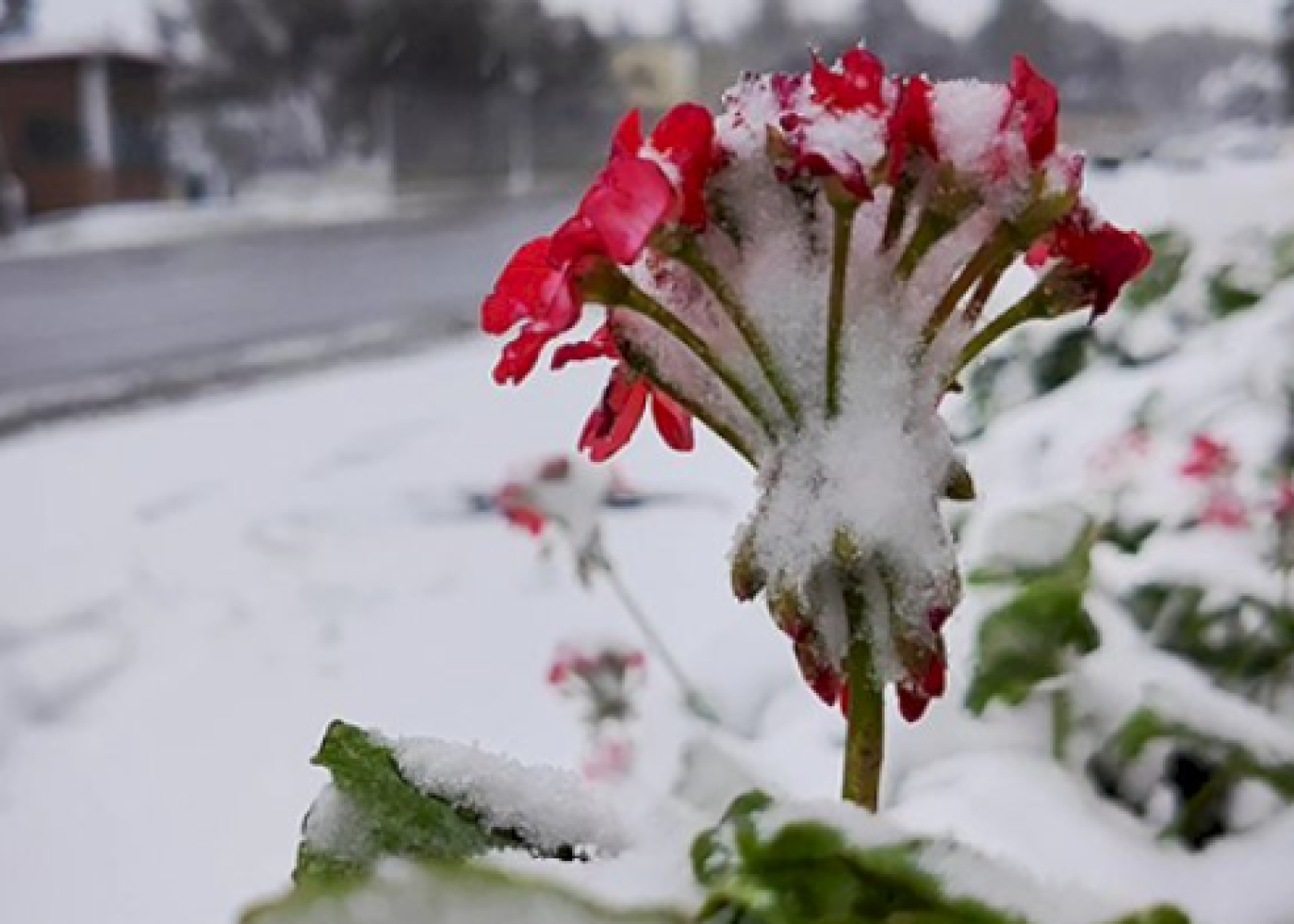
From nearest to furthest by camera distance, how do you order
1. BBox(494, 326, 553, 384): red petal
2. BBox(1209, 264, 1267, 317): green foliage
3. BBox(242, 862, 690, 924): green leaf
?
BBox(242, 862, 690, 924): green leaf
BBox(494, 326, 553, 384): red petal
BBox(1209, 264, 1267, 317): green foliage

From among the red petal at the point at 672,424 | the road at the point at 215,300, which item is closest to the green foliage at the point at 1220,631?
the red petal at the point at 672,424

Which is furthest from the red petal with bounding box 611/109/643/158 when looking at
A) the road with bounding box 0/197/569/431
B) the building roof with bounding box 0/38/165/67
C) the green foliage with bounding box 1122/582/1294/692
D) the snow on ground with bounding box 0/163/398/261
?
the building roof with bounding box 0/38/165/67

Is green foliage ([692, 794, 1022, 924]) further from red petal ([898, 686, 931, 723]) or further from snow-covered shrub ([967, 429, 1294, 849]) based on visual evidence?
snow-covered shrub ([967, 429, 1294, 849])

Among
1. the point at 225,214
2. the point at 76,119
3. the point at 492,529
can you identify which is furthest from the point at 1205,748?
the point at 225,214

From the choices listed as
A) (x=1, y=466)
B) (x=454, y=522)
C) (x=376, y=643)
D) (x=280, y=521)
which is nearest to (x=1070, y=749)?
(x=376, y=643)

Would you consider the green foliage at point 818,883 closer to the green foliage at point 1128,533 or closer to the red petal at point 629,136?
the red petal at point 629,136

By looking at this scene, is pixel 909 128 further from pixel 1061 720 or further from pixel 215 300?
pixel 215 300

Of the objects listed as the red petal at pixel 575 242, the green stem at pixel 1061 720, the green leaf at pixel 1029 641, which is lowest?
the green stem at pixel 1061 720
